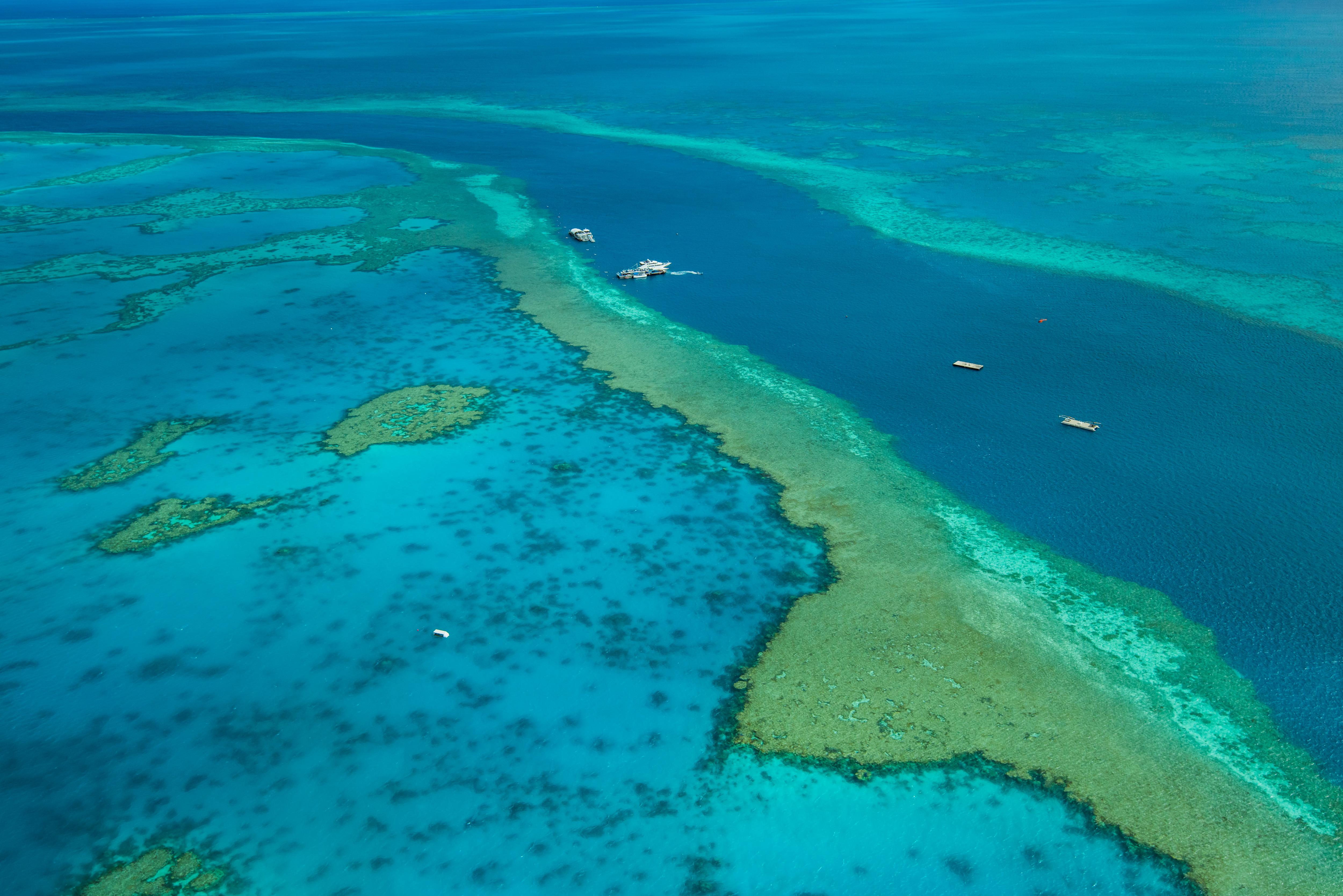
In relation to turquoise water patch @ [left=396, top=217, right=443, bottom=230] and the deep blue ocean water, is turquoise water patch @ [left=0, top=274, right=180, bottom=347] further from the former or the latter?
turquoise water patch @ [left=396, top=217, right=443, bottom=230]

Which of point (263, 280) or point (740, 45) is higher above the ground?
point (740, 45)

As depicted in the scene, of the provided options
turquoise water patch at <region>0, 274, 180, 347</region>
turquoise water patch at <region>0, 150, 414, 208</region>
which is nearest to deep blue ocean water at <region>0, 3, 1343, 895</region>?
turquoise water patch at <region>0, 274, 180, 347</region>

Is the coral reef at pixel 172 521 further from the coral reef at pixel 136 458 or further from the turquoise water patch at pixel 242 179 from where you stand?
the turquoise water patch at pixel 242 179

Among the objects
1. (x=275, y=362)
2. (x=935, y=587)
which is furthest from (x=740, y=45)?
(x=935, y=587)

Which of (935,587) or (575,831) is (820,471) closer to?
(935,587)

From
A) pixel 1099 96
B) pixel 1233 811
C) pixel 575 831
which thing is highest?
pixel 1099 96

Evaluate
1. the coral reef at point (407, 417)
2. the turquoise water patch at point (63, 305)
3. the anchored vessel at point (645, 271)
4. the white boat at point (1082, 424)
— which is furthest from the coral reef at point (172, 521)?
the white boat at point (1082, 424)
